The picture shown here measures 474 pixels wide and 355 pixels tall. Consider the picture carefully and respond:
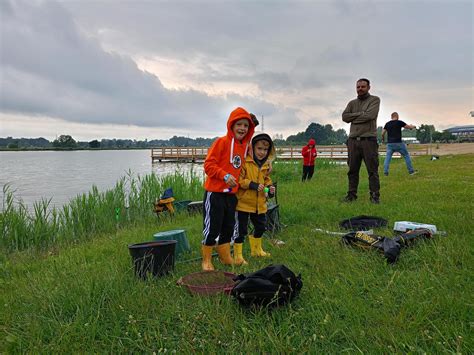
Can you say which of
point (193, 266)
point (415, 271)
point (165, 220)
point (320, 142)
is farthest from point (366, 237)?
point (320, 142)

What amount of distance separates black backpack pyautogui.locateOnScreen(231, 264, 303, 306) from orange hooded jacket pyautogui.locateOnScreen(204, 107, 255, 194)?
114cm

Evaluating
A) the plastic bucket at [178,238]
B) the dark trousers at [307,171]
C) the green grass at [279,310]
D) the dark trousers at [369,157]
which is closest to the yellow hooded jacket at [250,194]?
the green grass at [279,310]

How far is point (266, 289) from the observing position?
2.32m

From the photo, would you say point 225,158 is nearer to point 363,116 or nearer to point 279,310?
point 279,310

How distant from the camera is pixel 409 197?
241 inches

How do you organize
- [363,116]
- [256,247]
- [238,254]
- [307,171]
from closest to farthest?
[238,254], [256,247], [363,116], [307,171]

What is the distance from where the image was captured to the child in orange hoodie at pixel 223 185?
337 centimetres

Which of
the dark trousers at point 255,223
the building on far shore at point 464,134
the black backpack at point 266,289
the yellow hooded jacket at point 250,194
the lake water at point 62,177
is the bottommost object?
the lake water at point 62,177

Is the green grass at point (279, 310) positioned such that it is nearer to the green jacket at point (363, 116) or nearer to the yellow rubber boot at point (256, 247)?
the yellow rubber boot at point (256, 247)

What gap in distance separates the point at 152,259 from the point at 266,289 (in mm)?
1179

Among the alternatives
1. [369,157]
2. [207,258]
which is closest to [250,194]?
[207,258]

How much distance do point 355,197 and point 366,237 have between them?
301 centimetres

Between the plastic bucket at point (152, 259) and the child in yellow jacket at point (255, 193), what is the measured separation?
2.40 feet

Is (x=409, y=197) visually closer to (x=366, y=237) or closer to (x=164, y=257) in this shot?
(x=366, y=237)
